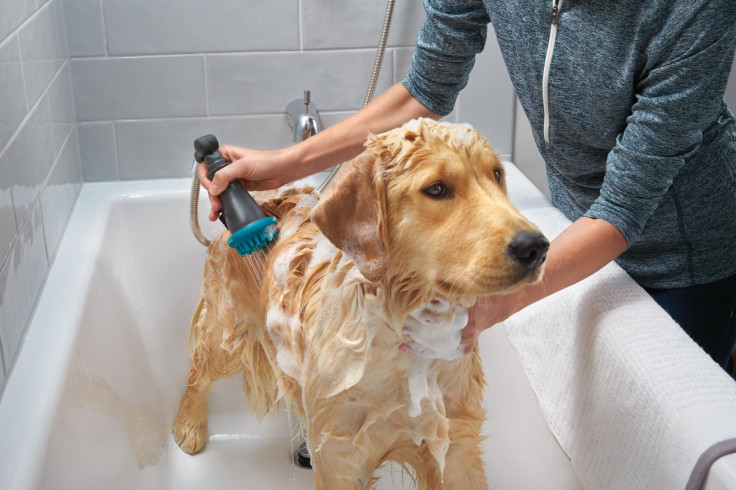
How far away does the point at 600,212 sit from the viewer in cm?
123

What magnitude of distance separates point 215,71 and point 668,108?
1267 mm

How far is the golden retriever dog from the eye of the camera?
968mm

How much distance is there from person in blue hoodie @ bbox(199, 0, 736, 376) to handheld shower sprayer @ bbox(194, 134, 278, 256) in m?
0.03

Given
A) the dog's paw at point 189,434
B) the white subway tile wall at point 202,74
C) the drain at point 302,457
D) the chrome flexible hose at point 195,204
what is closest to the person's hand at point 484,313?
the chrome flexible hose at point 195,204

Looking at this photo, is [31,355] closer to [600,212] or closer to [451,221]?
[451,221]

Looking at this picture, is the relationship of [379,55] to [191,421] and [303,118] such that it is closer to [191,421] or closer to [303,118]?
[303,118]

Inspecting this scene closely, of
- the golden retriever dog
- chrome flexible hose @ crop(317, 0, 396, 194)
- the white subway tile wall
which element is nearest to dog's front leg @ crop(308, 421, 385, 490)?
the golden retriever dog

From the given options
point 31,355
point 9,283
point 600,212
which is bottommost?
point 31,355

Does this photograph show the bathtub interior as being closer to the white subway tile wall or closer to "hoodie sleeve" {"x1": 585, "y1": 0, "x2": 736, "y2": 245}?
the white subway tile wall

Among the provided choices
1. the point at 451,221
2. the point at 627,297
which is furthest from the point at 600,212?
the point at 451,221

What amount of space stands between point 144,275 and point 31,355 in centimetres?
68

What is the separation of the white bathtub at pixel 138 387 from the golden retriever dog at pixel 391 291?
0.93ft

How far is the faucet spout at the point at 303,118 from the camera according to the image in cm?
197

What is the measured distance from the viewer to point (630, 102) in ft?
4.19
